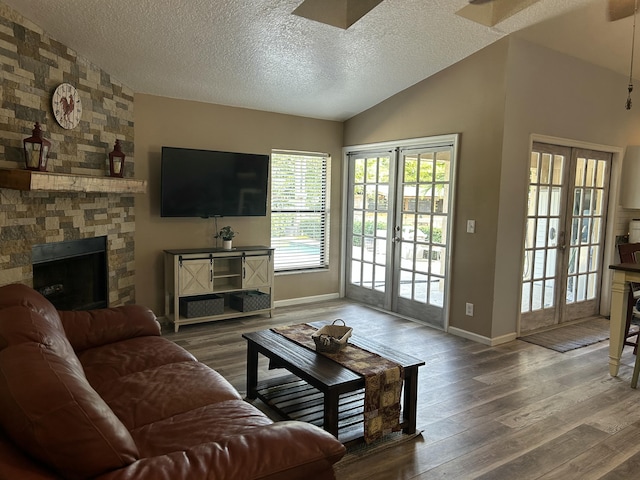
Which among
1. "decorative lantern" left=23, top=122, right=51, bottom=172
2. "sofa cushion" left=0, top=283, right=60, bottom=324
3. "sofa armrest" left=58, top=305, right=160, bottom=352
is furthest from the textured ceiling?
"sofa armrest" left=58, top=305, right=160, bottom=352

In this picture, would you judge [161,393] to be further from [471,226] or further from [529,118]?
[529,118]

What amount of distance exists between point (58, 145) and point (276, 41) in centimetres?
187

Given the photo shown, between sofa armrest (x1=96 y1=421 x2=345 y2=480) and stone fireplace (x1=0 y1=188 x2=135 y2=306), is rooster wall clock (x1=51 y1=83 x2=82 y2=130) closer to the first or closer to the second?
stone fireplace (x1=0 y1=188 x2=135 y2=306)

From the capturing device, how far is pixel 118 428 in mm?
1318

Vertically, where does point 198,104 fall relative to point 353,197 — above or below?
above

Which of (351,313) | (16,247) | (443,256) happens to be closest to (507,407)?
(443,256)

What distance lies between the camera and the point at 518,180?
14.3ft

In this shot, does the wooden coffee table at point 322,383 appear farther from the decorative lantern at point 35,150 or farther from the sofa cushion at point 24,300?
the decorative lantern at point 35,150

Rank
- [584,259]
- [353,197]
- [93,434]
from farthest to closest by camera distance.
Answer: [353,197] → [584,259] → [93,434]

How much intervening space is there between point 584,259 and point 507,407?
302 cm

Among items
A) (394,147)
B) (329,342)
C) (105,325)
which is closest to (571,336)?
(394,147)

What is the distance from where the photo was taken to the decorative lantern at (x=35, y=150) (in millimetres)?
2859

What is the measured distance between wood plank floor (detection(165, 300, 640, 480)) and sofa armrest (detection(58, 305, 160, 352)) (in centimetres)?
84

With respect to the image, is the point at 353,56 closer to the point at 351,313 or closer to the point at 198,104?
the point at 198,104
